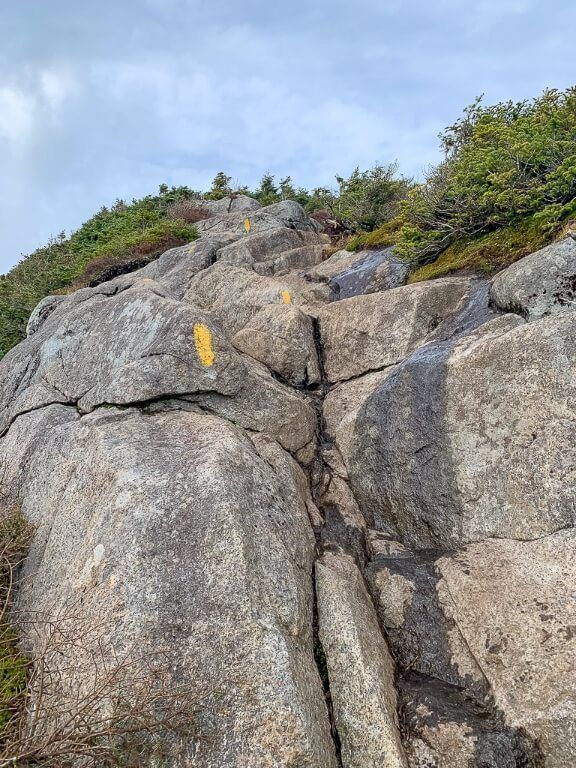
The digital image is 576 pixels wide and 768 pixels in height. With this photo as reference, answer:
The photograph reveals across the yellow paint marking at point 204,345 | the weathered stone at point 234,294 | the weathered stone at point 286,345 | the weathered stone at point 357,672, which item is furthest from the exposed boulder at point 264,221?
the weathered stone at point 357,672

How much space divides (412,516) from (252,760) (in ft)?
15.0

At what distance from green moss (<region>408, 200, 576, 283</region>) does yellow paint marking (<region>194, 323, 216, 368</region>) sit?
7.25 meters

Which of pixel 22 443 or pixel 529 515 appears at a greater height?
pixel 22 443

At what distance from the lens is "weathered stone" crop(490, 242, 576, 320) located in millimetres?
9500

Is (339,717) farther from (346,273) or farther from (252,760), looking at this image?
(346,273)

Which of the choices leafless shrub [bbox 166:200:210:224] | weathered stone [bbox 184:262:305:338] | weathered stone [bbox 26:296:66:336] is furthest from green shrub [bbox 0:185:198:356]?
weathered stone [bbox 184:262:305:338]

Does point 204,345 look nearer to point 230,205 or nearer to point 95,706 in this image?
point 95,706

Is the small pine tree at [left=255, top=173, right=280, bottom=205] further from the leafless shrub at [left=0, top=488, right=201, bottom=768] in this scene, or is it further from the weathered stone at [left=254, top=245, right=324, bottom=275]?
the leafless shrub at [left=0, top=488, right=201, bottom=768]

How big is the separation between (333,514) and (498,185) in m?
9.98

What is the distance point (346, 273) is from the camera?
59.3 ft

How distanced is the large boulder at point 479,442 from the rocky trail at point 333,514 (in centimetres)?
4

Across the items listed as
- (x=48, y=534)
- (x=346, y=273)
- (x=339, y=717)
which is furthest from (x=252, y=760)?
(x=346, y=273)

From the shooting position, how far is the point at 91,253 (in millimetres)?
32844

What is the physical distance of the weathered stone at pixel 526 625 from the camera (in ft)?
18.7
